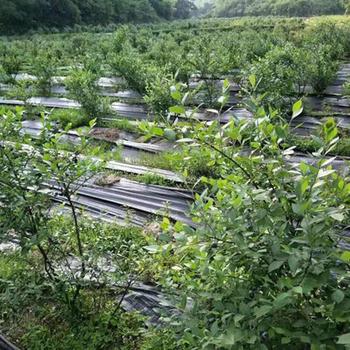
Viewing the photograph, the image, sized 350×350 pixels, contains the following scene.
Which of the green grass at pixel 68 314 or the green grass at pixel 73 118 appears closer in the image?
the green grass at pixel 68 314

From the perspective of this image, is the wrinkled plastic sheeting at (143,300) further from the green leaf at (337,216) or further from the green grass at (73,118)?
the green grass at (73,118)

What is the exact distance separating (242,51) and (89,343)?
255 inches

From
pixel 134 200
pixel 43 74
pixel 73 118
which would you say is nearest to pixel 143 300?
pixel 134 200

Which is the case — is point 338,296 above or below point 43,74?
above

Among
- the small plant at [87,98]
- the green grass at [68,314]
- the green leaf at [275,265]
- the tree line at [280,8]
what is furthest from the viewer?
the tree line at [280,8]

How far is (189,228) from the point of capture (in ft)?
4.28

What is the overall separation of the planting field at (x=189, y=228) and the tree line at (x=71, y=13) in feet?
87.3

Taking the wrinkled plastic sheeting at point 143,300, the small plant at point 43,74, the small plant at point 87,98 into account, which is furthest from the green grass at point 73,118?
the wrinkled plastic sheeting at point 143,300

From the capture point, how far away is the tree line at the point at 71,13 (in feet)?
93.4

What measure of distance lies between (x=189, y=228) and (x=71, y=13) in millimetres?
34768

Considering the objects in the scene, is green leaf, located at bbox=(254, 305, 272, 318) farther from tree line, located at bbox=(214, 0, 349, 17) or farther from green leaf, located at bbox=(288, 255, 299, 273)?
tree line, located at bbox=(214, 0, 349, 17)

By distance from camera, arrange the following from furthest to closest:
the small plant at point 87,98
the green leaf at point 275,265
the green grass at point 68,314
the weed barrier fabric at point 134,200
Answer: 1. the small plant at point 87,98
2. the weed barrier fabric at point 134,200
3. the green grass at point 68,314
4. the green leaf at point 275,265

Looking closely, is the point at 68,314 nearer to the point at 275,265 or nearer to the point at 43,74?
the point at 275,265

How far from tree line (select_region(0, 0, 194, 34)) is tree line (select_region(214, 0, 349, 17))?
1210 centimetres
